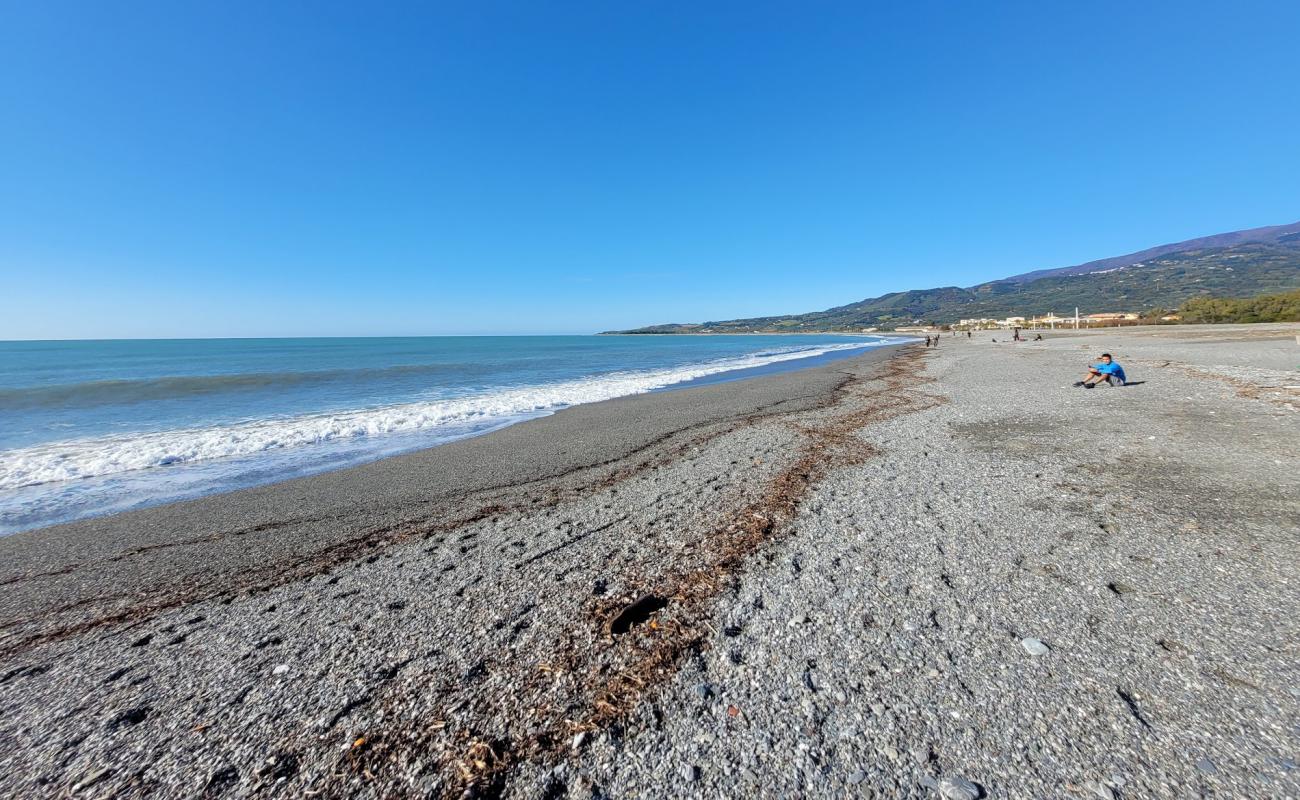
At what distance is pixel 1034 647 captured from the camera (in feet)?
10.2

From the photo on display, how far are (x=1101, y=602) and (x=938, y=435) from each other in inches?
251

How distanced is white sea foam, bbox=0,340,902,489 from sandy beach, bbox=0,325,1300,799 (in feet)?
14.5

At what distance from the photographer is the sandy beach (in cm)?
239

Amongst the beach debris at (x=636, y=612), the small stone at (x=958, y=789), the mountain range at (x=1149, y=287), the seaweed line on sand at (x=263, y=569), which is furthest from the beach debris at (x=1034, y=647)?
the mountain range at (x=1149, y=287)

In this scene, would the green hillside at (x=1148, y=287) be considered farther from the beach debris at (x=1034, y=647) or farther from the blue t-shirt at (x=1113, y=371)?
the beach debris at (x=1034, y=647)

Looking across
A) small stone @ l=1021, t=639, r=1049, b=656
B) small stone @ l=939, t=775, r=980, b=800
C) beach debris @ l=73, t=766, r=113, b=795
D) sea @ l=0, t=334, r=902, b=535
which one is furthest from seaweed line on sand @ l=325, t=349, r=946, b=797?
sea @ l=0, t=334, r=902, b=535

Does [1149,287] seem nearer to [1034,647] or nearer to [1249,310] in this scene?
[1249,310]

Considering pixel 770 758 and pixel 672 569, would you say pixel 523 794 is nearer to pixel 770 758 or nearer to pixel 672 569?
pixel 770 758

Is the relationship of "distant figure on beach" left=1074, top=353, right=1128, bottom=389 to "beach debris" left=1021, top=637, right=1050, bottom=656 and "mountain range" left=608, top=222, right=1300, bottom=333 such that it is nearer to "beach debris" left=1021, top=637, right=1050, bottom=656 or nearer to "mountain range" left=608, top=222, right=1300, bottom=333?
"beach debris" left=1021, top=637, right=1050, bottom=656

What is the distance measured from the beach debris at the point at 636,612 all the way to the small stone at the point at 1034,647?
8.18 ft

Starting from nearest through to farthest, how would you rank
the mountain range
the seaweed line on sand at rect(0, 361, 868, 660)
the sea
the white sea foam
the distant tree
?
1. the seaweed line on sand at rect(0, 361, 868, 660)
2. the sea
3. the white sea foam
4. the distant tree
5. the mountain range

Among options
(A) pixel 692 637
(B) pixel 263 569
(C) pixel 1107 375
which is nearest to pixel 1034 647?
(A) pixel 692 637

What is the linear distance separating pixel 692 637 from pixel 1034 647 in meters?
→ 2.27

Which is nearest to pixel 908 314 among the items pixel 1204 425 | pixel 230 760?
pixel 1204 425
